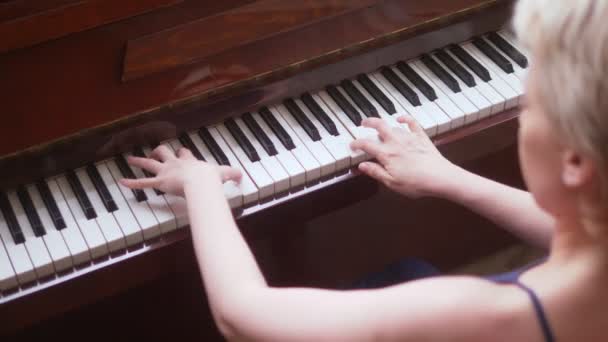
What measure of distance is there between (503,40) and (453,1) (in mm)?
178

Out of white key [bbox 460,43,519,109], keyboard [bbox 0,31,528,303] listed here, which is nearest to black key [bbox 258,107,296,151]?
keyboard [bbox 0,31,528,303]

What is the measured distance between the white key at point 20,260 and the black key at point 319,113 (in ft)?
1.90

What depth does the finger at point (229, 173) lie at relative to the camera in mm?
1304

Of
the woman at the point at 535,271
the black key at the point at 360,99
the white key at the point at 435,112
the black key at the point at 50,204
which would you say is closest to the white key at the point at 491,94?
the white key at the point at 435,112

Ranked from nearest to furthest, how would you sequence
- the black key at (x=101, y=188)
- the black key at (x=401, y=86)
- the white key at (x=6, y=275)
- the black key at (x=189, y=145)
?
the white key at (x=6, y=275), the black key at (x=101, y=188), the black key at (x=189, y=145), the black key at (x=401, y=86)

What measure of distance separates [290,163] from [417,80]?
360 millimetres

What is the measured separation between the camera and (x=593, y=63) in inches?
29.2

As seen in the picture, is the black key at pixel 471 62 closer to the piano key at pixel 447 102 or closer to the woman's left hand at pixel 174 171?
the piano key at pixel 447 102

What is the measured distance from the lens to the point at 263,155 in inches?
55.5

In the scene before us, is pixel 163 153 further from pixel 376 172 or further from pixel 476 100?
pixel 476 100

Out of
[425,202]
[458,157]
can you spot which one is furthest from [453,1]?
[425,202]

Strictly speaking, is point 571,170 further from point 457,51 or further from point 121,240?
point 457,51

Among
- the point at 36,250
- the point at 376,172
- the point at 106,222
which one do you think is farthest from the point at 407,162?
the point at 36,250

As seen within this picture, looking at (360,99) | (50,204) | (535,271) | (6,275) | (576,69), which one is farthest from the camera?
(360,99)
